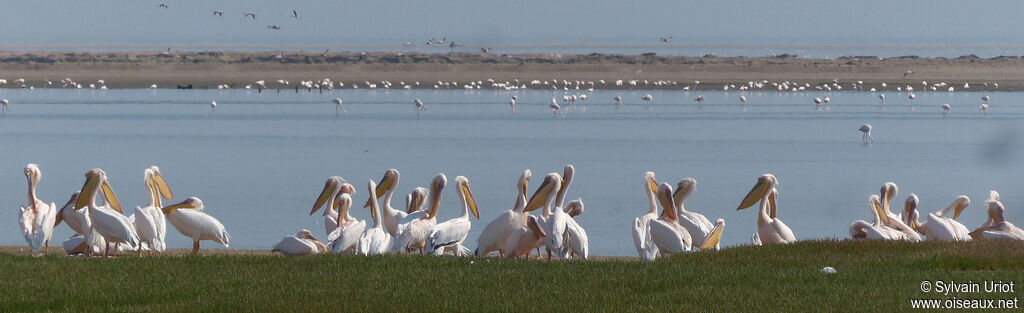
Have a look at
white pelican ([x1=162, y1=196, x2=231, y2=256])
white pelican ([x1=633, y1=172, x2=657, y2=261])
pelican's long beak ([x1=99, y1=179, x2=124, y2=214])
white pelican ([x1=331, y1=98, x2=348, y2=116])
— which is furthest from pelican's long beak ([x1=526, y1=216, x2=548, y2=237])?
white pelican ([x1=331, y1=98, x2=348, y2=116])

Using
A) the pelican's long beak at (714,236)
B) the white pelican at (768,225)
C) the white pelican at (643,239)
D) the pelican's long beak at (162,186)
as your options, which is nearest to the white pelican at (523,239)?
the white pelican at (643,239)

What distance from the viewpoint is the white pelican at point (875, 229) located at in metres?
10.7

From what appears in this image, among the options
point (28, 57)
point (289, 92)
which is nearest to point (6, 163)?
point (289, 92)

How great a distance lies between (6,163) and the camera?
2059 centimetres

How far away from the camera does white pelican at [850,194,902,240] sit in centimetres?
1071

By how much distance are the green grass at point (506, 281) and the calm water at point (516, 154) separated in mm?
3553

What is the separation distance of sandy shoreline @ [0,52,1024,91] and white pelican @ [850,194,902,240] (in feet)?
126

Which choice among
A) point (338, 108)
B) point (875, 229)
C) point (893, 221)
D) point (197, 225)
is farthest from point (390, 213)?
point (338, 108)

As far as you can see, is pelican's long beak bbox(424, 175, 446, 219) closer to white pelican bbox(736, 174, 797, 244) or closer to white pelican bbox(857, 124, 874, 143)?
white pelican bbox(736, 174, 797, 244)

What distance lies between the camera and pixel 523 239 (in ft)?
34.3

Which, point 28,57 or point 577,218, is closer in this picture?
point 577,218

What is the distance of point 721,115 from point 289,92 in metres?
19.0

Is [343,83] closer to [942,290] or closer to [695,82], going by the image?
[695,82]

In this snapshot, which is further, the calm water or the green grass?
the calm water
